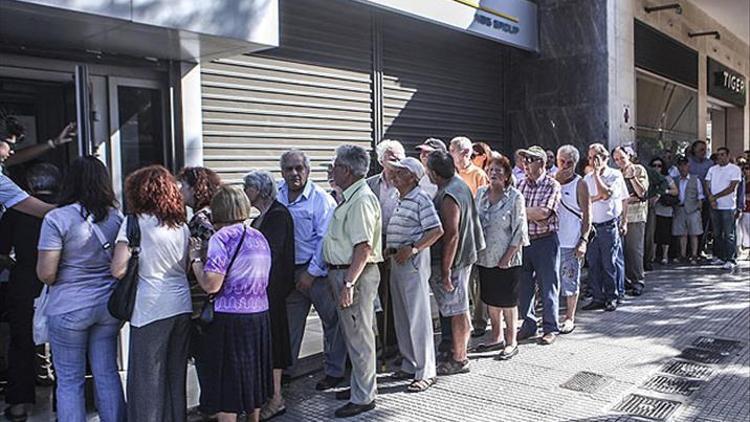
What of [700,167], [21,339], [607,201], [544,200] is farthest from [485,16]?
[21,339]

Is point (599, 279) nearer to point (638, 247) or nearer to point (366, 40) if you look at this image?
point (638, 247)

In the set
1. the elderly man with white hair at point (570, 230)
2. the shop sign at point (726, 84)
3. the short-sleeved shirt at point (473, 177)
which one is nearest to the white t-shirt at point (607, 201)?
the elderly man with white hair at point (570, 230)

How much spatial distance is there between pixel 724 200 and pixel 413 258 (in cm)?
737

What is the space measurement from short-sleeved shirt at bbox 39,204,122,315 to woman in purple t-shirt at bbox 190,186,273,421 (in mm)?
517

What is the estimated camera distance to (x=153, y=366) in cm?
359

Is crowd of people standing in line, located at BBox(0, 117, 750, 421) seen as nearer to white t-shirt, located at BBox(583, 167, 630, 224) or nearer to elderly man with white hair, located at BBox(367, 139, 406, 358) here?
elderly man with white hair, located at BBox(367, 139, 406, 358)

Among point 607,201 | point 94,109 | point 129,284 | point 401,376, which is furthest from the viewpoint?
point 607,201

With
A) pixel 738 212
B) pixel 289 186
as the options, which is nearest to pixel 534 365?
pixel 289 186

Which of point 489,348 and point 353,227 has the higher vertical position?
point 353,227

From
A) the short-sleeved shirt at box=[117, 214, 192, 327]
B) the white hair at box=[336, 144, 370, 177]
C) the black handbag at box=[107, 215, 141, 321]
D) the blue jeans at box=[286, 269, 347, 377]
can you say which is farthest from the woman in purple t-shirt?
the blue jeans at box=[286, 269, 347, 377]

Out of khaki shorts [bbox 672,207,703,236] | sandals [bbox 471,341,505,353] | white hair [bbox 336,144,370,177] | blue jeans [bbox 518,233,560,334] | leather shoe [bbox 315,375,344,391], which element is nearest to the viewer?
white hair [bbox 336,144,370,177]

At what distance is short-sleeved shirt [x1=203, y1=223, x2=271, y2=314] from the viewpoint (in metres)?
3.62

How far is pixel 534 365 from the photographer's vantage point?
5.47 meters

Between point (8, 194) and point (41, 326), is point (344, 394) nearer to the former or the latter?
point (41, 326)
